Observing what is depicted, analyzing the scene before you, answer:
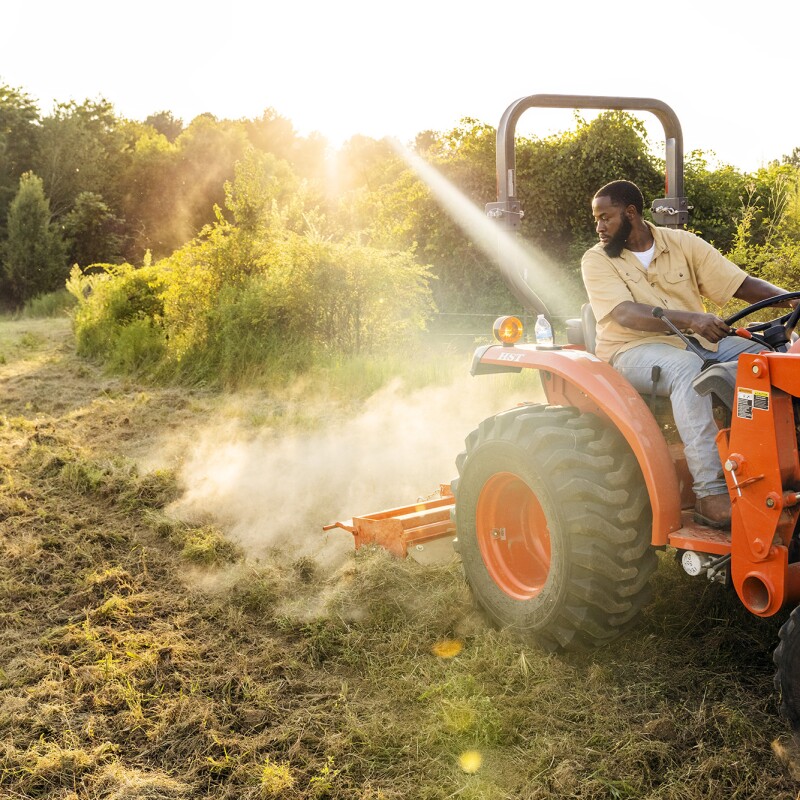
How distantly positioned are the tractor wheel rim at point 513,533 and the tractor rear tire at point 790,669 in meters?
1.22

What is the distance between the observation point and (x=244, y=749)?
2938mm

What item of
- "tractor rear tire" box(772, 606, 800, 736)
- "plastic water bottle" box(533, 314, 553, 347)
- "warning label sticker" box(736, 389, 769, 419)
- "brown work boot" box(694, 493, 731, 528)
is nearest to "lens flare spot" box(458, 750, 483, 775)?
"tractor rear tire" box(772, 606, 800, 736)

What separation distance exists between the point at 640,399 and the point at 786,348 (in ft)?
1.77

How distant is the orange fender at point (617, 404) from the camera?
119 inches

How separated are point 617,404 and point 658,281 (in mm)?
832

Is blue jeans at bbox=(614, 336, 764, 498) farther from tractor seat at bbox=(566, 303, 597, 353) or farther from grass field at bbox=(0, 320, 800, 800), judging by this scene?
grass field at bbox=(0, 320, 800, 800)

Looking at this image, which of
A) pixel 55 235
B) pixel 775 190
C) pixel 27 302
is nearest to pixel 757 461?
pixel 775 190

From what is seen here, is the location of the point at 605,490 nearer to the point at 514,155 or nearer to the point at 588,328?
the point at 588,328

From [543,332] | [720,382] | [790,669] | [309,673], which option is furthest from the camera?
[543,332]

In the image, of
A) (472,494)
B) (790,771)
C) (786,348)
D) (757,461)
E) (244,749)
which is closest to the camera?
(790,771)

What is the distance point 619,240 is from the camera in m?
3.75

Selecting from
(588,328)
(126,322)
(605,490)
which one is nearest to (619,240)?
(588,328)

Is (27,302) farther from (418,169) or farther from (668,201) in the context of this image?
(668,201)

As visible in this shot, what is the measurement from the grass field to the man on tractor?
0.69 meters
